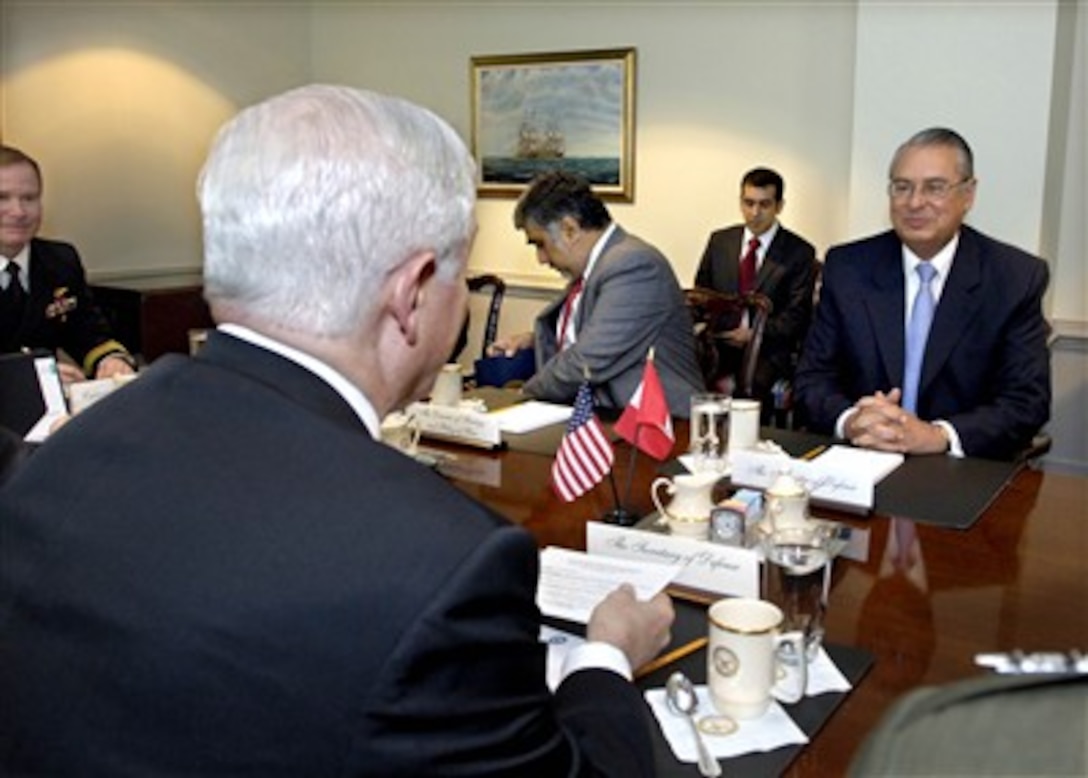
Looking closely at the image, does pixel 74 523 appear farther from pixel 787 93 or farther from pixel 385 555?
pixel 787 93

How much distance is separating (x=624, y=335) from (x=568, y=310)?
0.31 m

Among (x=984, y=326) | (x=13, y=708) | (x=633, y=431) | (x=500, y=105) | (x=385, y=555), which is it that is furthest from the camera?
(x=500, y=105)

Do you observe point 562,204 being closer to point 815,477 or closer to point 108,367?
point 108,367

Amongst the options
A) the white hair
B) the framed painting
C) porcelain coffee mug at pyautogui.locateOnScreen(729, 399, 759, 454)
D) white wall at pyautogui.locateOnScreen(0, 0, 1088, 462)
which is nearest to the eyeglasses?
porcelain coffee mug at pyautogui.locateOnScreen(729, 399, 759, 454)

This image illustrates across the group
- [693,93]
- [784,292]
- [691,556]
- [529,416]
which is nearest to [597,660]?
[691,556]

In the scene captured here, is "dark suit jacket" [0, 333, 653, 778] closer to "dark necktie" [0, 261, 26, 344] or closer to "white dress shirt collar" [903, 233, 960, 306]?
"white dress shirt collar" [903, 233, 960, 306]

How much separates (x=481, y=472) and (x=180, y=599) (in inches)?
53.2

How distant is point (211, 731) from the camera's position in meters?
0.85

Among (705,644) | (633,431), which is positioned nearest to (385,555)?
(705,644)

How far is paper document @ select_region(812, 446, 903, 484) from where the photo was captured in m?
2.00

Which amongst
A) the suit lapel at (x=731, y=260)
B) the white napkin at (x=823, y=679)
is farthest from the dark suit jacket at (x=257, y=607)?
the suit lapel at (x=731, y=260)

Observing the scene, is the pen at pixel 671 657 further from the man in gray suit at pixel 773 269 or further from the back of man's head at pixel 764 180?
the back of man's head at pixel 764 180

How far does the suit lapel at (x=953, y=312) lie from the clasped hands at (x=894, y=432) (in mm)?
423

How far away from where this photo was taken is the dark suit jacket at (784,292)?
4715mm
